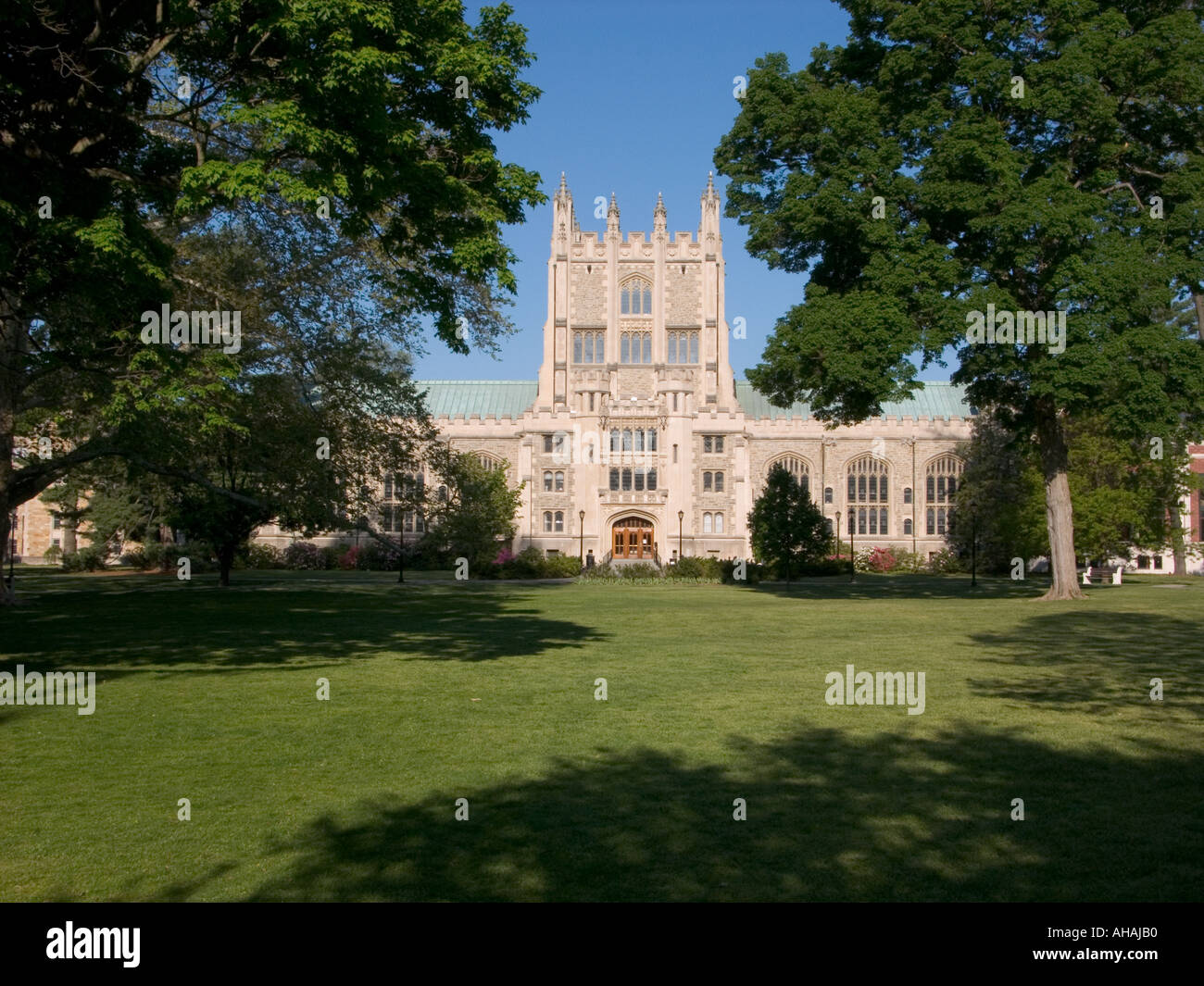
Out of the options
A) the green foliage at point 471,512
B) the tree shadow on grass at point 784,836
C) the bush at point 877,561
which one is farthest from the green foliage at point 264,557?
the tree shadow on grass at point 784,836

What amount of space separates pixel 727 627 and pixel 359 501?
931cm

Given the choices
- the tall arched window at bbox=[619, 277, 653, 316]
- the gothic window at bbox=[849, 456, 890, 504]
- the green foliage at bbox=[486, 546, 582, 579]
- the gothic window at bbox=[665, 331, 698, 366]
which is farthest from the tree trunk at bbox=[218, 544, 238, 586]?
the gothic window at bbox=[849, 456, 890, 504]

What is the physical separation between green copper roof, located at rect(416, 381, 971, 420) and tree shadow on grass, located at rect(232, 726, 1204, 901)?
6330 cm

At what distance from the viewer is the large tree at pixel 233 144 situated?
11.2m

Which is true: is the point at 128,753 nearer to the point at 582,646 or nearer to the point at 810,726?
the point at 810,726

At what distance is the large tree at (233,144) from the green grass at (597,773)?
4.54 metres

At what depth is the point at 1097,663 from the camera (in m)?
14.6

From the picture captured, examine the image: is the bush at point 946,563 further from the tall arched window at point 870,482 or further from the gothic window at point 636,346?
the gothic window at point 636,346

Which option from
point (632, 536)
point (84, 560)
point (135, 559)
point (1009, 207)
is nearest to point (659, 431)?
point (632, 536)

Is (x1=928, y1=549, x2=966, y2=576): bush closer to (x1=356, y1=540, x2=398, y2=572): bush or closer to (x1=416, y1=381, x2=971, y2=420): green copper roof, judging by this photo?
(x1=416, y1=381, x2=971, y2=420): green copper roof

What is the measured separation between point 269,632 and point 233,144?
8921 mm

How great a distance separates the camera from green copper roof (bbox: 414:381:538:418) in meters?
74.5

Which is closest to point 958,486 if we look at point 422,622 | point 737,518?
point 737,518
